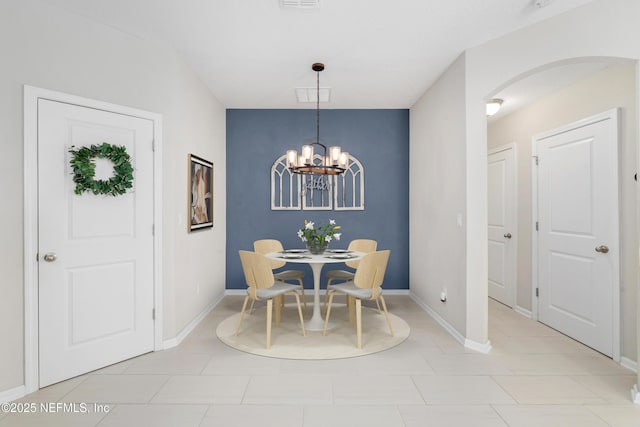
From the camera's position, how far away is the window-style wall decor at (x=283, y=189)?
4.88 metres

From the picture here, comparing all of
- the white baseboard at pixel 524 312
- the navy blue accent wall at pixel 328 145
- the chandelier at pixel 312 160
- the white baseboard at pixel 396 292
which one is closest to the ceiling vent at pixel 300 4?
the chandelier at pixel 312 160

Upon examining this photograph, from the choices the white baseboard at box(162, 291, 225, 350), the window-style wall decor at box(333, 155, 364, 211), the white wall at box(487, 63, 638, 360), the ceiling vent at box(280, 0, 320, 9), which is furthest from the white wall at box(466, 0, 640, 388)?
the white baseboard at box(162, 291, 225, 350)

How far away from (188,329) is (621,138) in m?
4.23

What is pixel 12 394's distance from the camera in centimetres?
221

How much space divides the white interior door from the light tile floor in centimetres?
130

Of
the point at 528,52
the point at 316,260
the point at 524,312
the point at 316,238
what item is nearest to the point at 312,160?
the point at 316,238

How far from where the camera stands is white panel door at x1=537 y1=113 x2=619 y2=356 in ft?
9.65

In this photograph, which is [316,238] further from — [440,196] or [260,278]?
[440,196]

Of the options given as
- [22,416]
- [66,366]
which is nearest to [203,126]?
[66,366]

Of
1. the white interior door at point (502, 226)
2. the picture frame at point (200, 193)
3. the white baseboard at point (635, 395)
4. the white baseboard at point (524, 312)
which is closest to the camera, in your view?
the white baseboard at point (635, 395)

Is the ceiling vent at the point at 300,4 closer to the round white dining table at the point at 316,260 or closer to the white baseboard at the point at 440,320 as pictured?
the round white dining table at the point at 316,260

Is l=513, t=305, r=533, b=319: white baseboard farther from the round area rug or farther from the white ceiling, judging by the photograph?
the white ceiling

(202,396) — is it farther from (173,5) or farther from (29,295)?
(173,5)

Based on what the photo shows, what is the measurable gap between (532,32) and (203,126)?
3.27m
